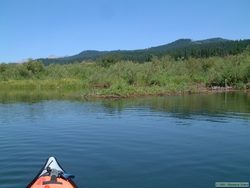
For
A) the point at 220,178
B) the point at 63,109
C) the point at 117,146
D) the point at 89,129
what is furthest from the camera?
the point at 63,109

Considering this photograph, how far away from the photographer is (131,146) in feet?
73.8

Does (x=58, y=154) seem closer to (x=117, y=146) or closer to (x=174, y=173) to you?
(x=117, y=146)

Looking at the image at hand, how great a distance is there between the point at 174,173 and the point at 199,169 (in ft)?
4.09

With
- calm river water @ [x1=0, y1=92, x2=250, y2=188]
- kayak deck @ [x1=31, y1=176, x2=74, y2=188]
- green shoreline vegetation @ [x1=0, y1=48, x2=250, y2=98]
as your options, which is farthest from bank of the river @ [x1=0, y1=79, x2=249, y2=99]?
kayak deck @ [x1=31, y1=176, x2=74, y2=188]

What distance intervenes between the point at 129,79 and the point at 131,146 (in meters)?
50.9

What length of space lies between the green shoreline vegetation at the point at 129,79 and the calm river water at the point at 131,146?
22.7 meters

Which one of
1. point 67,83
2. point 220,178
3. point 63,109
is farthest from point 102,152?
point 67,83

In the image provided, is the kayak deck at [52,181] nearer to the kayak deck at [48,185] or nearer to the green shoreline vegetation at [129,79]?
the kayak deck at [48,185]

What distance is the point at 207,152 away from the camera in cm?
2062

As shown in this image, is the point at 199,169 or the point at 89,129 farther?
the point at 89,129

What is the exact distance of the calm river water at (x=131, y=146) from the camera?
1631 centimetres

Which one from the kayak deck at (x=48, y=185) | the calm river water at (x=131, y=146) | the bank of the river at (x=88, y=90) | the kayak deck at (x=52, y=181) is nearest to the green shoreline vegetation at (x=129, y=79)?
the bank of the river at (x=88, y=90)

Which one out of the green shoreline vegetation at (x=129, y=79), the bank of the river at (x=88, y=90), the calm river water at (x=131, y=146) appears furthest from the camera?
the green shoreline vegetation at (x=129, y=79)

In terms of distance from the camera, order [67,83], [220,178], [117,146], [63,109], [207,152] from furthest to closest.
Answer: [67,83] < [63,109] < [117,146] < [207,152] < [220,178]
